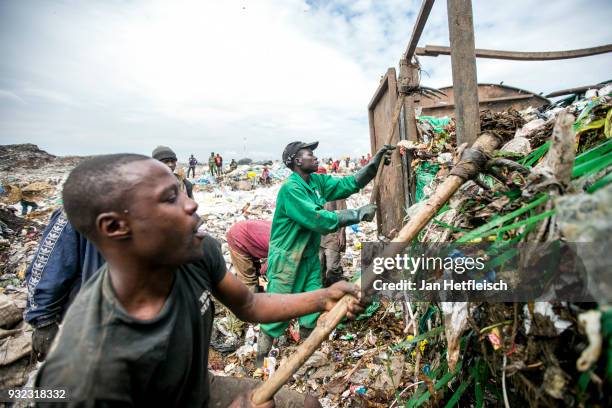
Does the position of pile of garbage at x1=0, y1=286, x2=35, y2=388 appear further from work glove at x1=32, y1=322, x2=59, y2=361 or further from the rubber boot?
the rubber boot

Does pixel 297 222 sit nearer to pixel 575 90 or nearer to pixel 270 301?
pixel 270 301

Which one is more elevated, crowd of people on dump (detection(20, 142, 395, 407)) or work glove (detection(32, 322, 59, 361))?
crowd of people on dump (detection(20, 142, 395, 407))

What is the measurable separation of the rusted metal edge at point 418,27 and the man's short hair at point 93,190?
7.58 ft

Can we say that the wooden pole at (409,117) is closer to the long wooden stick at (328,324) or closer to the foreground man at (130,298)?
the long wooden stick at (328,324)

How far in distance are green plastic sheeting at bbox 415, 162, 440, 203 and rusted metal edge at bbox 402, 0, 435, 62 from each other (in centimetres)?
97

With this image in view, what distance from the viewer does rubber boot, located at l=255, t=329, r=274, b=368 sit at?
10.2 ft

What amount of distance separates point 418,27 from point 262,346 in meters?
3.23

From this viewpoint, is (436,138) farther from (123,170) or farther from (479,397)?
(123,170)

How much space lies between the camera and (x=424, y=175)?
106 inches

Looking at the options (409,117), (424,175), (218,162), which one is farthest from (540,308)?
(218,162)

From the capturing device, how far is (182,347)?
115 cm

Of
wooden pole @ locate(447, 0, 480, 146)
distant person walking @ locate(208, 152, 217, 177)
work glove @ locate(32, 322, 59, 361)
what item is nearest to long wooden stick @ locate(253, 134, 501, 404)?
wooden pole @ locate(447, 0, 480, 146)

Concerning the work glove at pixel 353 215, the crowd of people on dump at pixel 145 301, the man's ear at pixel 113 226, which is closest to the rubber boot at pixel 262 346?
the work glove at pixel 353 215

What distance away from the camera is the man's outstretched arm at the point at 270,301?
154 centimetres
